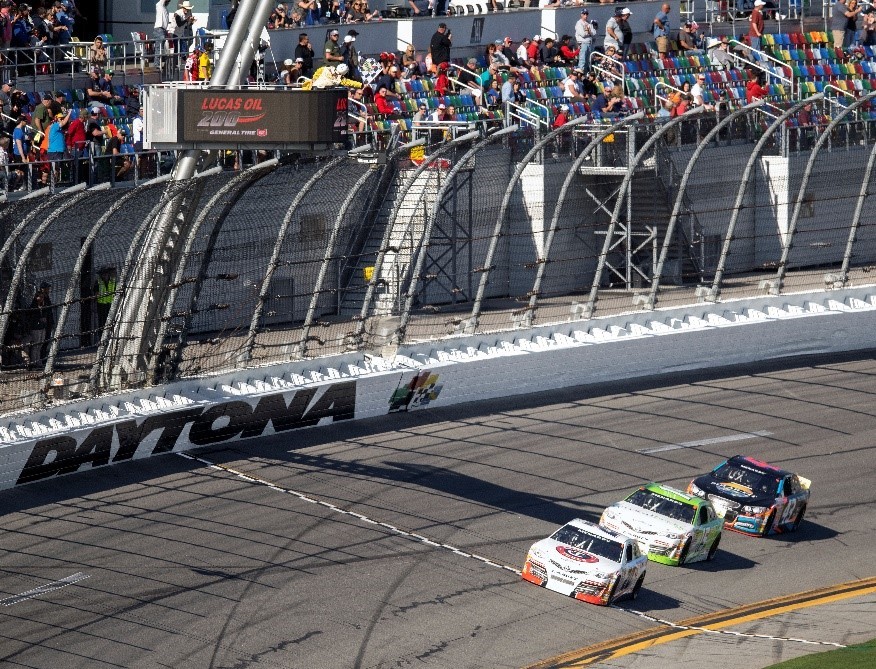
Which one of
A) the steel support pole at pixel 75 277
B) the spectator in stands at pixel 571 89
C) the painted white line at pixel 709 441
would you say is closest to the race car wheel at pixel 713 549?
the painted white line at pixel 709 441

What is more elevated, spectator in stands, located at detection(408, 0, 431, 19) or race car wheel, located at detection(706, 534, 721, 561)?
spectator in stands, located at detection(408, 0, 431, 19)

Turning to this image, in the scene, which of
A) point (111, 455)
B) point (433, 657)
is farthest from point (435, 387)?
point (433, 657)

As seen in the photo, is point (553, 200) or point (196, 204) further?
point (553, 200)

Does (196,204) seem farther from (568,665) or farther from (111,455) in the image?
(568,665)

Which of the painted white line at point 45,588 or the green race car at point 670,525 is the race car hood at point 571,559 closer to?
the green race car at point 670,525

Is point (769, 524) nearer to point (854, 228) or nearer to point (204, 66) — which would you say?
point (854, 228)

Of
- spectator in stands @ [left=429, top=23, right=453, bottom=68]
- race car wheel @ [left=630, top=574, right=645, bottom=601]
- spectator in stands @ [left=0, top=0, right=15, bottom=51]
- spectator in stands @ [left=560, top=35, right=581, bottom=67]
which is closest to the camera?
race car wheel @ [left=630, top=574, right=645, bottom=601]

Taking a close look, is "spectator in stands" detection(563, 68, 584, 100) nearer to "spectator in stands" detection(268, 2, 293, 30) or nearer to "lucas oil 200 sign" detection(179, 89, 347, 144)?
"spectator in stands" detection(268, 2, 293, 30)

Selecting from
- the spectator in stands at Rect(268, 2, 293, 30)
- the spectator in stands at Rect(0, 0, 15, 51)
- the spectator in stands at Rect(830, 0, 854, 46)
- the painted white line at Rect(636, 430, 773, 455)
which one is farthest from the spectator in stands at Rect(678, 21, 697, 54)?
the spectator in stands at Rect(0, 0, 15, 51)

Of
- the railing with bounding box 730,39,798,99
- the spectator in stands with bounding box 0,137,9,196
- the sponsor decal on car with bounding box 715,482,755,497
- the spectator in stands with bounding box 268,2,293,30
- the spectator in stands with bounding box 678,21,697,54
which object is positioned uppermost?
the spectator in stands with bounding box 268,2,293,30

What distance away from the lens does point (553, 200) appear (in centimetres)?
2550

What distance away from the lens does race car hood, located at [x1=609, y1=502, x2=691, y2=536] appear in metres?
19.8

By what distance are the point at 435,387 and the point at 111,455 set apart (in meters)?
5.52

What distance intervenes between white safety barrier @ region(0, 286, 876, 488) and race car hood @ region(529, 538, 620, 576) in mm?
5830
